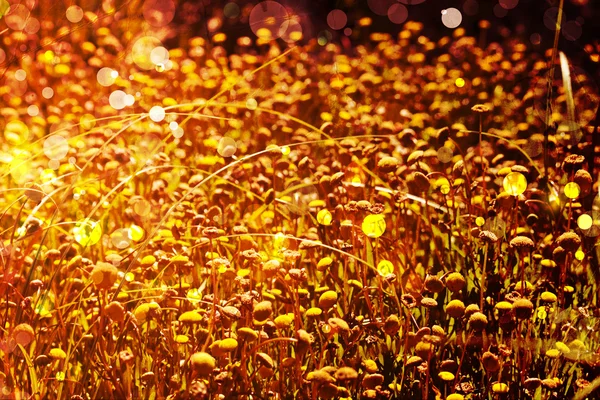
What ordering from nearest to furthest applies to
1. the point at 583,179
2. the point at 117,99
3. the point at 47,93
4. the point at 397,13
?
the point at 583,179 → the point at 117,99 → the point at 47,93 → the point at 397,13

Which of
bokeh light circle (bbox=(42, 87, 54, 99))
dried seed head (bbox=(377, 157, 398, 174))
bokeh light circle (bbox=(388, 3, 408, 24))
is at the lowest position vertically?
bokeh light circle (bbox=(388, 3, 408, 24))

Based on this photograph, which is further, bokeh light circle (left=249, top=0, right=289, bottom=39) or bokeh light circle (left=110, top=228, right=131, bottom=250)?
bokeh light circle (left=249, top=0, right=289, bottom=39)

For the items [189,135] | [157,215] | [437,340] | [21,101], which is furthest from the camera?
[21,101]

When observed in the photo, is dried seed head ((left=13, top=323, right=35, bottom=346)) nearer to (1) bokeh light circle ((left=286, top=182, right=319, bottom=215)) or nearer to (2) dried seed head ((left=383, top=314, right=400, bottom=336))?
(2) dried seed head ((left=383, top=314, right=400, bottom=336))

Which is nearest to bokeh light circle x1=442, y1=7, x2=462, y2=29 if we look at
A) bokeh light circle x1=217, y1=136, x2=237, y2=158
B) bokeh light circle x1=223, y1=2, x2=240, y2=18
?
bokeh light circle x1=223, y1=2, x2=240, y2=18

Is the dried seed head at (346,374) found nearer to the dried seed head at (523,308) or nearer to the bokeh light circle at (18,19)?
the dried seed head at (523,308)

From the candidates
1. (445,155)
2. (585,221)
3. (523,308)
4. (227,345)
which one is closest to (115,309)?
(227,345)

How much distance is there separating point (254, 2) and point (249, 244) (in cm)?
555

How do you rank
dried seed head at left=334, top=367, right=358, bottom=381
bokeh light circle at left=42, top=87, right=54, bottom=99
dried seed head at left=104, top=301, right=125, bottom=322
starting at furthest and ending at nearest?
1. bokeh light circle at left=42, top=87, right=54, bottom=99
2. dried seed head at left=104, top=301, right=125, bottom=322
3. dried seed head at left=334, top=367, right=358, bottom=381

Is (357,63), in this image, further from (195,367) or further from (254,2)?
(195,367)

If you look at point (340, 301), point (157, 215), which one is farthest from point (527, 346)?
point (157, 215)

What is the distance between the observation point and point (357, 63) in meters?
4.65

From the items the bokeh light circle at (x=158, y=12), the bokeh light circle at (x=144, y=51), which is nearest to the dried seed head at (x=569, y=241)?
the bokeh light circle at (x=144, y=51)

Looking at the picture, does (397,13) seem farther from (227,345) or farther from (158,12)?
(227,345)
